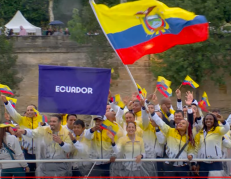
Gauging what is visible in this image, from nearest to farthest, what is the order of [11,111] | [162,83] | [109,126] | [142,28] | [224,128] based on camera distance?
[224,128], [109,126], [142,28], [11,111], [162,83]

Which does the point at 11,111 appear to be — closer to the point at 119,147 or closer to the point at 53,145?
Result: the point at 53,145

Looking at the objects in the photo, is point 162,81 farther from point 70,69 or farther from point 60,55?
point 60,55

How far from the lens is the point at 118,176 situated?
307 inches

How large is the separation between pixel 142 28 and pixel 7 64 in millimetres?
12556

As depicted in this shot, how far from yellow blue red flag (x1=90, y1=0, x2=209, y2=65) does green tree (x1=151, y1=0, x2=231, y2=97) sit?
31.2 ft

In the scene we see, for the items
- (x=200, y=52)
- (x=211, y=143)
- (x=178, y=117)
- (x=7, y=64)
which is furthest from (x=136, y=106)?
(x=7, y=64)

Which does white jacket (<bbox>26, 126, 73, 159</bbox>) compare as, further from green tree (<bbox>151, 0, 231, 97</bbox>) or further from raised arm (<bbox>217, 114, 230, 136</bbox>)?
green tree (<bbox>151, 0, 231, 97</bbox>)

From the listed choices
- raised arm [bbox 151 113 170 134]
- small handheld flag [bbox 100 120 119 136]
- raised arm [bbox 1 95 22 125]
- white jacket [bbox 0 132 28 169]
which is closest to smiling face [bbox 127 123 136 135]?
small handheld flag [bbox 100 120 119 136]

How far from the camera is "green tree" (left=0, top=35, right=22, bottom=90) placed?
1959cm

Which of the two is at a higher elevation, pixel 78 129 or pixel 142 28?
pixel 142 28

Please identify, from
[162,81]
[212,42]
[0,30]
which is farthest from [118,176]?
[0,30]

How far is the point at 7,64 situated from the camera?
19875 millimetres

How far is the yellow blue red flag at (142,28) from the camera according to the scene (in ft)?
26.2

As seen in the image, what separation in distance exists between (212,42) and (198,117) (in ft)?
34.6
